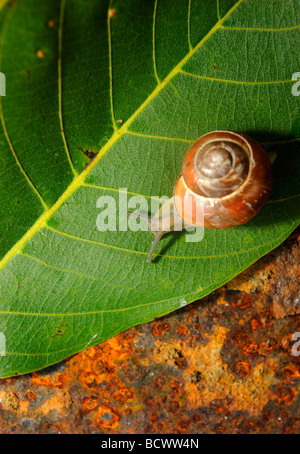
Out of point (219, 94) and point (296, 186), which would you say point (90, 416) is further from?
point (219, 94)

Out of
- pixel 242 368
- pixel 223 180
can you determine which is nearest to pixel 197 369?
pixel 242 368

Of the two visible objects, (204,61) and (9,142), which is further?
(204,61)

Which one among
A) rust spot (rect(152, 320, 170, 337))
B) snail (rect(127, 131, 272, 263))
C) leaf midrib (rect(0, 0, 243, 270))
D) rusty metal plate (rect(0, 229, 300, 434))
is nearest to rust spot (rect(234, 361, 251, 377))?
rusty metal plate (rect(0, 229, 300, 434))

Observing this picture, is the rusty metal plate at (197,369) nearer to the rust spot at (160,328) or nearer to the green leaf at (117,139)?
the rust spot at (160,328)

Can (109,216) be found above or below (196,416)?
above

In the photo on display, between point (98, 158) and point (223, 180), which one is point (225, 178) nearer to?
point (223, 180)

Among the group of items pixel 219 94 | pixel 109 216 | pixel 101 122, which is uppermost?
pixel 219 94

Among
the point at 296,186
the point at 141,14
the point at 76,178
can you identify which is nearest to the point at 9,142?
the point at 76,178
